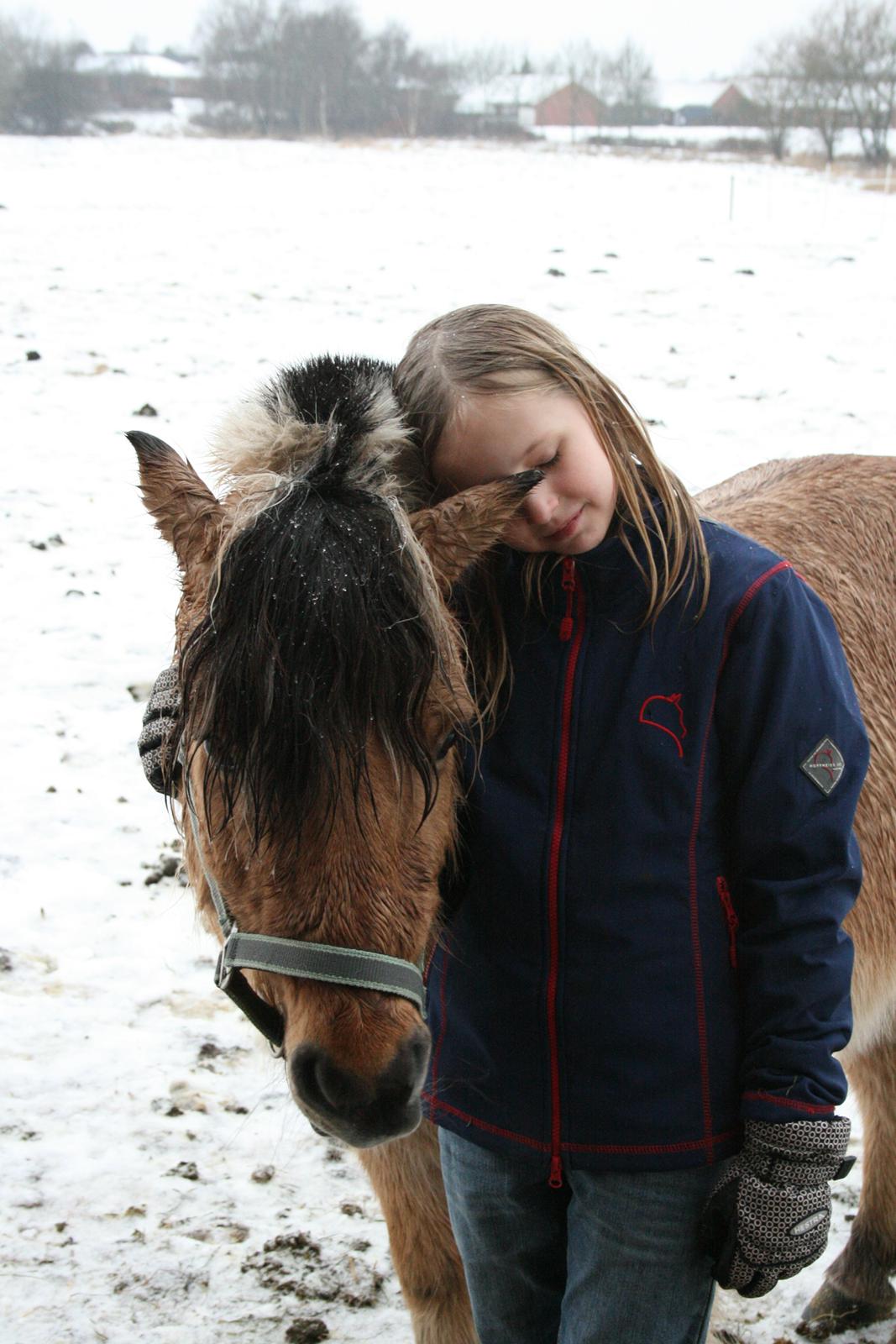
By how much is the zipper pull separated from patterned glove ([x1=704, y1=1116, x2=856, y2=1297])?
68 centimetres

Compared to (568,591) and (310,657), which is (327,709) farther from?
(568,591)

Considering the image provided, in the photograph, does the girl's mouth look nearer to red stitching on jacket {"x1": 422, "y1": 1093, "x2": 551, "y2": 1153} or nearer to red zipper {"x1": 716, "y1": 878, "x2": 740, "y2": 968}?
red zipper {"x1": 716, "y1": 878, "x2": 740, "y2": 968}

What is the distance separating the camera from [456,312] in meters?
1.68

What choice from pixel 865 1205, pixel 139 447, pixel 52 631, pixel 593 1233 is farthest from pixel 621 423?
pixel 52 631

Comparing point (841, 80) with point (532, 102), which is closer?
point (841, 80)

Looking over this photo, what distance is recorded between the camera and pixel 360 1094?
130cm

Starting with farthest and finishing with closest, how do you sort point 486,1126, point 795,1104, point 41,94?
point 41,94, point 486,1126, point 795,1104

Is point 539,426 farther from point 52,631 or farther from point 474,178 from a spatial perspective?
point 474,178

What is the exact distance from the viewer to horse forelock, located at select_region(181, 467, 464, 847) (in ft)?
4.45

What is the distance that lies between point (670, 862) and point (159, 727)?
0.84 meters

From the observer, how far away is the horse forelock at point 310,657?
136cm

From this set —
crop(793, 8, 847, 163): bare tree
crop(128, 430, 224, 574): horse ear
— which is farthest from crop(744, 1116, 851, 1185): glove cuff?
crop(793, 8, 847, 163): bare tree

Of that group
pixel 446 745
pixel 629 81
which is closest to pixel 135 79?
pixel 629 81

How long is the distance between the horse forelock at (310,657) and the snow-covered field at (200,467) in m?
0.45
